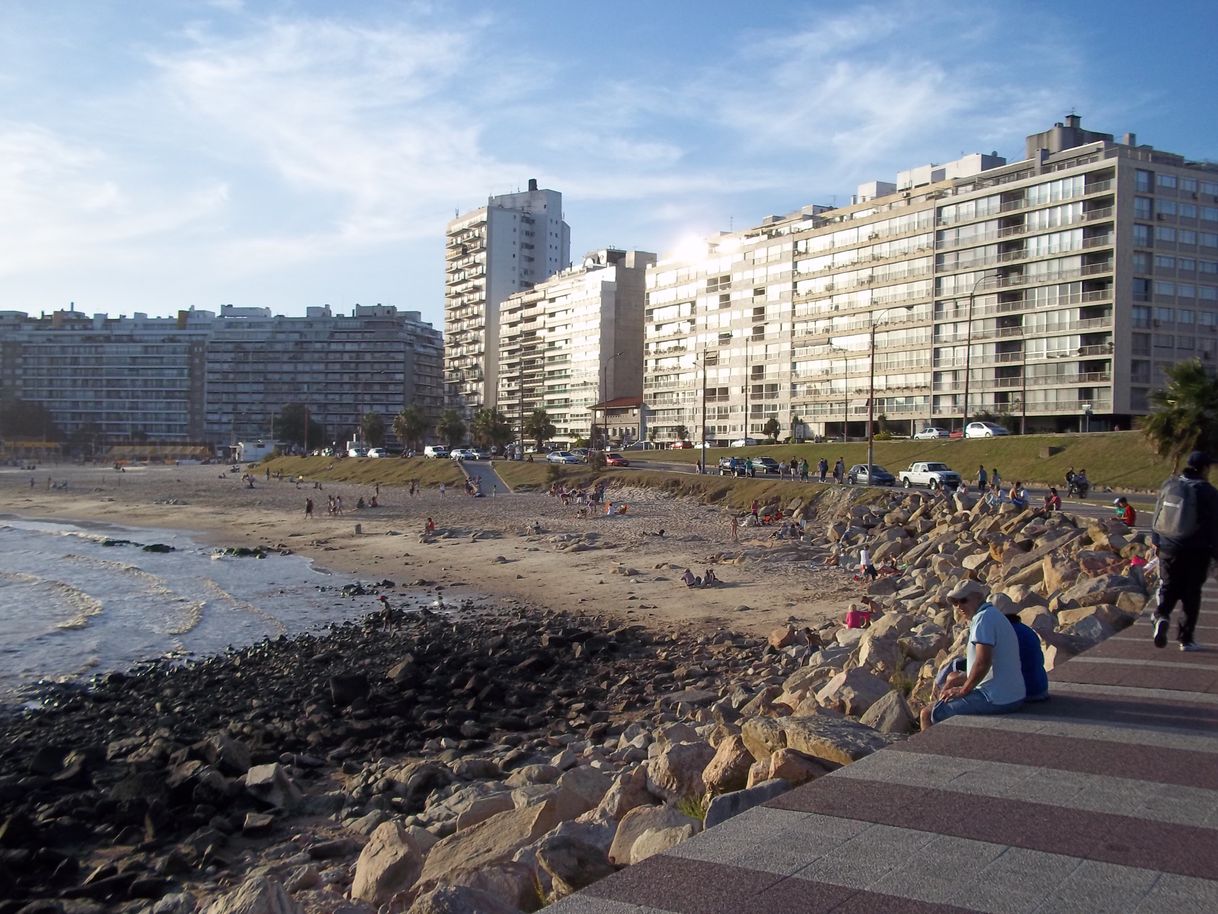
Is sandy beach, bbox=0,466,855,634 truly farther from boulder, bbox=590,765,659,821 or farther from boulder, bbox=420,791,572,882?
boulder, bbox=590,765,659,821

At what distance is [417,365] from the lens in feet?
547

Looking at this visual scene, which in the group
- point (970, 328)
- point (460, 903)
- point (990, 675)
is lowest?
point (460, 903)

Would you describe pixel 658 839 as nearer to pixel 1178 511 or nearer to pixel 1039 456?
pixel 1178 511

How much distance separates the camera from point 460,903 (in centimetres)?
502

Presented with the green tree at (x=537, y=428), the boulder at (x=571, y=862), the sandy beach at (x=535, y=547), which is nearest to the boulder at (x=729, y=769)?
the boulder at (x=571, y=862)

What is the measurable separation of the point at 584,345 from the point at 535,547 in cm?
8811

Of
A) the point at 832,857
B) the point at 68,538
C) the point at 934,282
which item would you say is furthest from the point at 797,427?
the point at 832,857

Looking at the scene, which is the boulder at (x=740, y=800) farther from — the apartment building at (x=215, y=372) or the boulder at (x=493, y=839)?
the apartment building at (x=215, y=372)

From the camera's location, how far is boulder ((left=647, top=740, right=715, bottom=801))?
299 inches

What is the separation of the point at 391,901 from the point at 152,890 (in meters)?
3.86

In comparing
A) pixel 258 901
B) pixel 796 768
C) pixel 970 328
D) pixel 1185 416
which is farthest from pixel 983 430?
pixel 258 901

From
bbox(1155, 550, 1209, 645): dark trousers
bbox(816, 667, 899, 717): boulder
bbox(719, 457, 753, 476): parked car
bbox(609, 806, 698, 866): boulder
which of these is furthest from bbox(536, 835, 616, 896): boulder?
bbox(719, 457, 753, 476): parked car

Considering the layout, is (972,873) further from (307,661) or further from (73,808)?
(307,661)

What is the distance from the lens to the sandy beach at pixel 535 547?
2555cm
